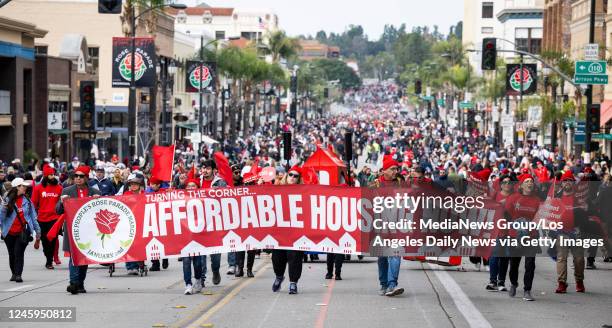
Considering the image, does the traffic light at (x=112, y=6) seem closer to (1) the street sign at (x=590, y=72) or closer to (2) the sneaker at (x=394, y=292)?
(2) the sneaker at (x=394, y=292)

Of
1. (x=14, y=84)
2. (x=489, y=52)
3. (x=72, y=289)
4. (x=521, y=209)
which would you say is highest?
(x=489, y=52)

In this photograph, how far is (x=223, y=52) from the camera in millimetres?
103688

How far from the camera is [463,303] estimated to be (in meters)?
16.4

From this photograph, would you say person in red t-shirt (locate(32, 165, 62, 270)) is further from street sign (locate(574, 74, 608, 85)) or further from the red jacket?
street sign (locate(574, 74, 608, 85))

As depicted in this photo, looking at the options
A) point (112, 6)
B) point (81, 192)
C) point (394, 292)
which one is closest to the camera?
point (394, 292)

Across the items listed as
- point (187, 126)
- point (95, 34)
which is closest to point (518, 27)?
point (187, 126)

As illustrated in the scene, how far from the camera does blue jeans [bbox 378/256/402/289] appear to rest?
664 inches

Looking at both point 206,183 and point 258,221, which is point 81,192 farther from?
point 258,221

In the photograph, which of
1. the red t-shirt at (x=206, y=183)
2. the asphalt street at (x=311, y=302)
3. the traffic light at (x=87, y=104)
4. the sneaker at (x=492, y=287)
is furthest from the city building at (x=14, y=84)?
the sneaker at (x=492, y=287)

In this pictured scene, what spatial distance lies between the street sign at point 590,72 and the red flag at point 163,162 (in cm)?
1612

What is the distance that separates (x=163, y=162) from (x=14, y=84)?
96.6ft

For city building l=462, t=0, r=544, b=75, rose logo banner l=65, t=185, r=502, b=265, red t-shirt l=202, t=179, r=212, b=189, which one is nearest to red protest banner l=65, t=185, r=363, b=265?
rose logo banner l=65, t=185, r=502, b=265

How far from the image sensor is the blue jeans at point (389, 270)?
16859 millimetres

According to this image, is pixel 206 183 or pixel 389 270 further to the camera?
pixel 206 183
